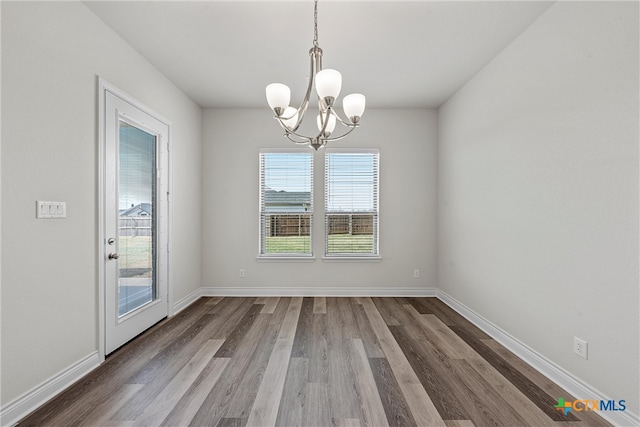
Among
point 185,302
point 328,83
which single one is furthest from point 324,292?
point 328,83

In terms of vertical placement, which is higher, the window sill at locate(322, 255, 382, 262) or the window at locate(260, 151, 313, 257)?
→ the window at locate(260, 151, 313, 257)

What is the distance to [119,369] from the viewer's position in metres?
2.28

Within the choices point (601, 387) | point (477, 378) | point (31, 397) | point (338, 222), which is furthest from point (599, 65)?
point (31, 397)

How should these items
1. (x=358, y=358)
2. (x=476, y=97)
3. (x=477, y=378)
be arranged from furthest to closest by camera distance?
(x=476, y=97), (x=358, y=358), (x=477, y=378)

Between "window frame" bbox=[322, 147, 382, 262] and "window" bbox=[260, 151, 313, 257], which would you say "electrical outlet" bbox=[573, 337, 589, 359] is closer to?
"window frame" bbox=[322, 147, 382, 262]

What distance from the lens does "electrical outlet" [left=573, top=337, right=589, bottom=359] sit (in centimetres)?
192

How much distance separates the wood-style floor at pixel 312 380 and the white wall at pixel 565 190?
419 millimetres

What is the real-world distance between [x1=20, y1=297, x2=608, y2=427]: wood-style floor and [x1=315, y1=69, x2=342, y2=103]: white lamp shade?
2.01 meters

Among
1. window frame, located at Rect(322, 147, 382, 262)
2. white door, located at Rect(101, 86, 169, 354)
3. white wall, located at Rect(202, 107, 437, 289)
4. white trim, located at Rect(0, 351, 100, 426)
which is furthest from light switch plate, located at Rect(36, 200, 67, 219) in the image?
window frame, located at Rect(322, 147, 382, 262)

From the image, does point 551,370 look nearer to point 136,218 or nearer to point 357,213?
point 357,213

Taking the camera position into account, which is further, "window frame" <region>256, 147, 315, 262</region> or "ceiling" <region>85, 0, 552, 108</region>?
"window frame" <region>256, 147, 315, 262</region>

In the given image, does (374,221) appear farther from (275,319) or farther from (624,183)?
(624,183)

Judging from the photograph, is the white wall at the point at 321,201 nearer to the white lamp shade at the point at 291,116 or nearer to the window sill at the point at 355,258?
the window sill at the point at 355,258

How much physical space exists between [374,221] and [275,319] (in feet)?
6.73
